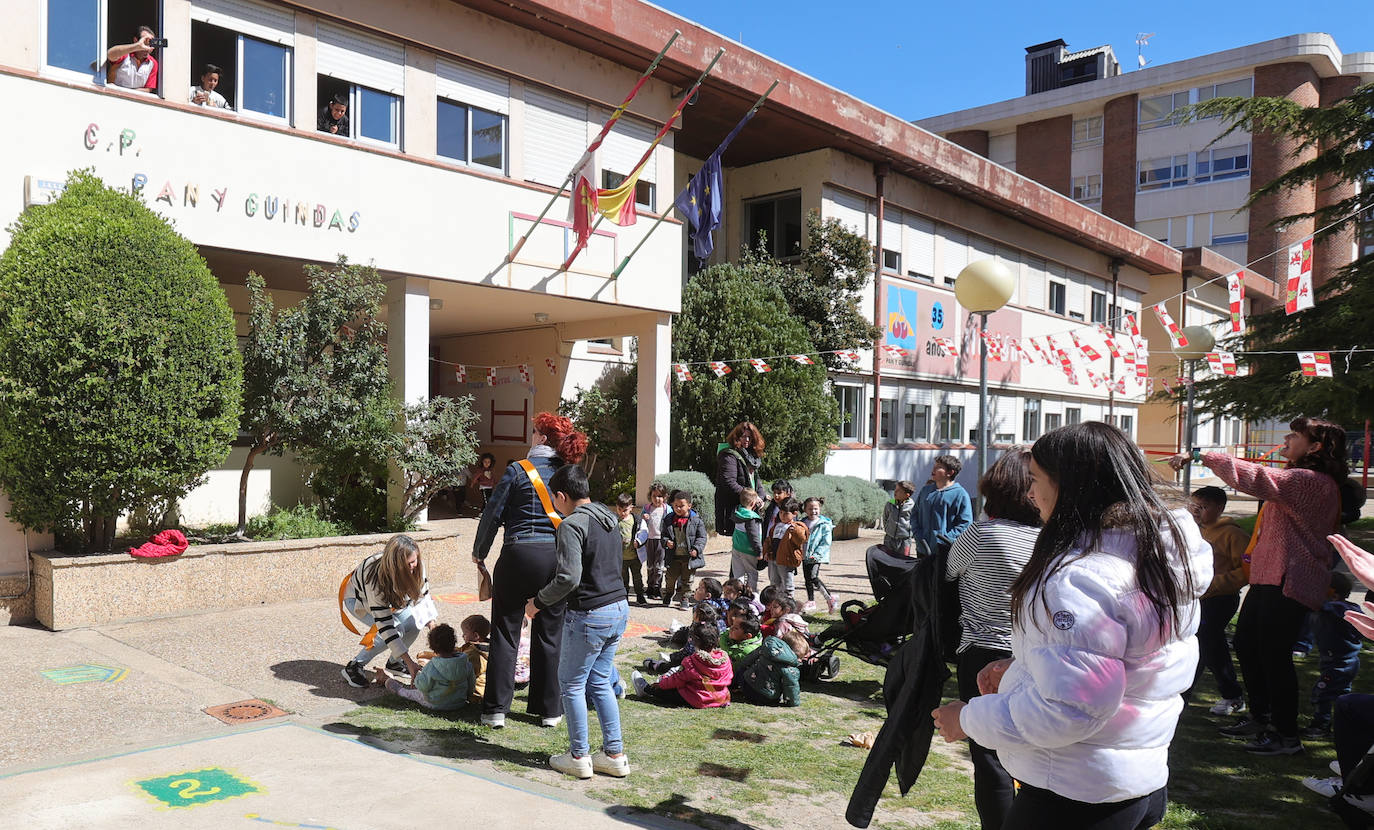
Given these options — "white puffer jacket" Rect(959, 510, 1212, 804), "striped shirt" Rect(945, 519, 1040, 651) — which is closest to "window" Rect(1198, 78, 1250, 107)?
"striped shirt" Rect(945, 519, 1040, 651)

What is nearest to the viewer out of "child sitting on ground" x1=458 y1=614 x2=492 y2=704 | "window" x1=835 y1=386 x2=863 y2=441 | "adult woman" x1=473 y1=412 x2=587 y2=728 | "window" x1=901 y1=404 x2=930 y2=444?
"adult woman" x1=473 y1=412 x2=587 y2=728

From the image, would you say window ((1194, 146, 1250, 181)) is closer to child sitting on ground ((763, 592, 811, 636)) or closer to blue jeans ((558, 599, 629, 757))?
child sitting on ground ((763, 592, 811, 636))

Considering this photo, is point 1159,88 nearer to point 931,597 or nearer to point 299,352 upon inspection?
point 299,352

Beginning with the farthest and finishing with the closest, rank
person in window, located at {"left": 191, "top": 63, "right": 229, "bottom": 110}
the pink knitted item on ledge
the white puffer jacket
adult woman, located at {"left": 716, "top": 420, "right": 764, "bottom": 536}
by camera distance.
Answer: person in window, located at {"left": 191, "top": 63, "right": 229, "bottom": 110}
adult woman, located at {"left": 716, "top": 420, "right": 764, "bottom": 536}
the pink knitted item on ledge
the white puffer jacket

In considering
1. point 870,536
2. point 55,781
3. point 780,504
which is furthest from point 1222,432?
point 55,781

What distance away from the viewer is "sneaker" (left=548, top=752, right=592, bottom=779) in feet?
15.4

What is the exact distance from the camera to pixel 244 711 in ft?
18.7

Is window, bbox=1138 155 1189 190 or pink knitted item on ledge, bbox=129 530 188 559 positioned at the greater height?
window, bbox=1138 155 1189 190

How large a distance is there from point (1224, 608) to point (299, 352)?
28.3 feet

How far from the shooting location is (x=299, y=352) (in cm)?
985

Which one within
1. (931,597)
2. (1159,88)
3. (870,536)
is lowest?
(870,536)

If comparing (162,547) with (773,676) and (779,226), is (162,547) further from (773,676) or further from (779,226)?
(779,226)

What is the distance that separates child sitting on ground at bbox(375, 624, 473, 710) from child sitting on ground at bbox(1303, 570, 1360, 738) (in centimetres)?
511

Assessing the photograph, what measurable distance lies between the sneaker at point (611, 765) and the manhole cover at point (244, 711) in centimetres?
218
